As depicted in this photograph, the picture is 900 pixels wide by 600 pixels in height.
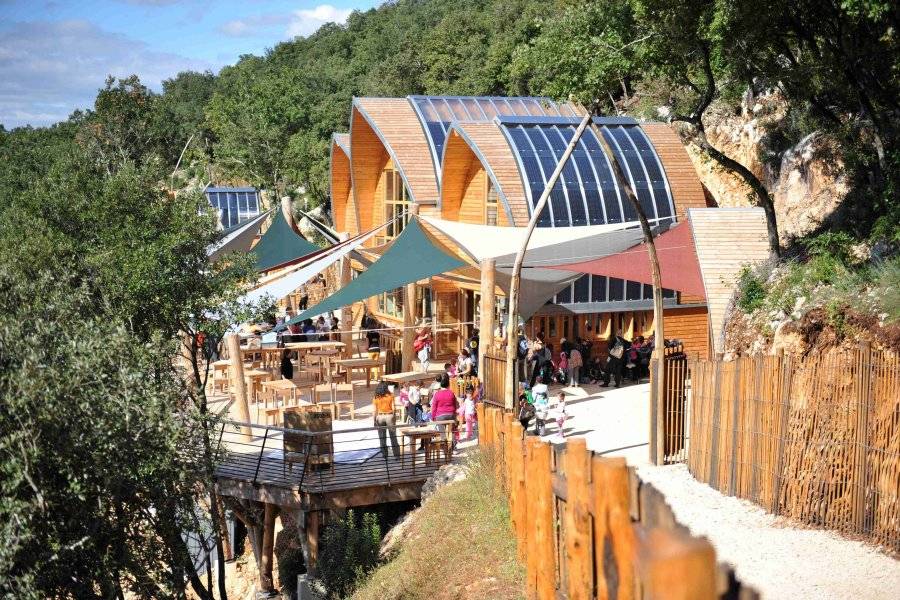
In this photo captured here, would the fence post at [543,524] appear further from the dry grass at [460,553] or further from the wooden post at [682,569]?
the wooden post at [682,569]

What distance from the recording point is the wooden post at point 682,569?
2549 mm

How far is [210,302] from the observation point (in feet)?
38.0

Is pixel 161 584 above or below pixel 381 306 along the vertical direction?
below

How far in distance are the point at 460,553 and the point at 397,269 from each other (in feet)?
25.2

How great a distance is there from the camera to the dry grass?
26.2 ft

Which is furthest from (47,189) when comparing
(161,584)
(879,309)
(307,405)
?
(879,309)

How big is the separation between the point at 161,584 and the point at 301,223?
1247 inches

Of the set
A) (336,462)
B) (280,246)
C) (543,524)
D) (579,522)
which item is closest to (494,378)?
(336,462)

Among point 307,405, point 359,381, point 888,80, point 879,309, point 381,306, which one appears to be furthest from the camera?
point 381,306

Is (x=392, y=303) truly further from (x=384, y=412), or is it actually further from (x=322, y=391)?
(x=384, y=412)

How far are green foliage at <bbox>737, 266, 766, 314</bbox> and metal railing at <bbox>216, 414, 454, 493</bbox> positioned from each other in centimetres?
444

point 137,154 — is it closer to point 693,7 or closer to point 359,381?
point 359,381

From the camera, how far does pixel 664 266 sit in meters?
15.3

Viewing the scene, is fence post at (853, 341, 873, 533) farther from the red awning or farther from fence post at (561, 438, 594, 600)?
the red awning
